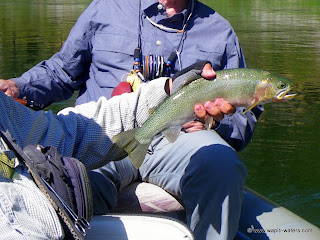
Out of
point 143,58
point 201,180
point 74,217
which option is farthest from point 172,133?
point 74,217

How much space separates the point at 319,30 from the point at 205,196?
14700 mm

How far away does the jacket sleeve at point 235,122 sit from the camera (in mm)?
3670

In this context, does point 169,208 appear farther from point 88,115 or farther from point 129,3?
point 129,3

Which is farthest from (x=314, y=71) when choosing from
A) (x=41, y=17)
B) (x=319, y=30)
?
(x=41, y=17)

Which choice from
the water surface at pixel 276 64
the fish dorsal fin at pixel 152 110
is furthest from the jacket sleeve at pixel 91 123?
the water surface at pixel 276 64

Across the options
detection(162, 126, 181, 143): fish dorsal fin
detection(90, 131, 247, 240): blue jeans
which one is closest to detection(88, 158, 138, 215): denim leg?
detection(90, 131, 247, 240): blue jeans

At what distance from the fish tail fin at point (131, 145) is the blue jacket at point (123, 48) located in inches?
36.9

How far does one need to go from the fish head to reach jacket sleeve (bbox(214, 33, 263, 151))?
2.25 ft

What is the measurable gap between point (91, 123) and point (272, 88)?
2.97ft

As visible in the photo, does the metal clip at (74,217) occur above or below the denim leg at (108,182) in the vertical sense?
above

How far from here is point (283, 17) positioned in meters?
20.7

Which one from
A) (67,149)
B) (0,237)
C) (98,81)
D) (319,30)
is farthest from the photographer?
(319,30)

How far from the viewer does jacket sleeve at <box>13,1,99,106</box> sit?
3877 mm

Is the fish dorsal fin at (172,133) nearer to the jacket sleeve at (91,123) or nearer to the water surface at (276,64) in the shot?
the jacket sleeve at (91,123)
